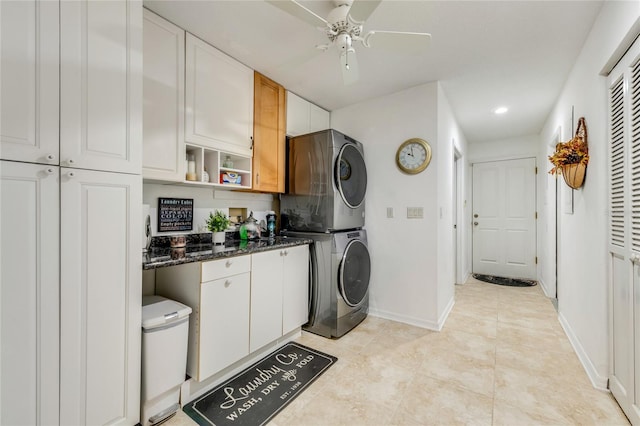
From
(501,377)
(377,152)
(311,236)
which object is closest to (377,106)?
(377,152)

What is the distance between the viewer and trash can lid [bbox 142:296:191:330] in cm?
141

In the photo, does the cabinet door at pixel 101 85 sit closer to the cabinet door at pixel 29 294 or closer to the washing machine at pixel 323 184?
the cabinet door at pixel 29 294

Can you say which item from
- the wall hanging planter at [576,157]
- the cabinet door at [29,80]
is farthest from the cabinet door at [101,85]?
the wall hanging planter at [576,157]

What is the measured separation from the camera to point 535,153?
4340 mm

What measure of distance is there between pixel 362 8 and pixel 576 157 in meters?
1.92

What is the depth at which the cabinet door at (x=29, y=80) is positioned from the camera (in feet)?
3.28

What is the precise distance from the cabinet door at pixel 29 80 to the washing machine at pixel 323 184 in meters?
1.77

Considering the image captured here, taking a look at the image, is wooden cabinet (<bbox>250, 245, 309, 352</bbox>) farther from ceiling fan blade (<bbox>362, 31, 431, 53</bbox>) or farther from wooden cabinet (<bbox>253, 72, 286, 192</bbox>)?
ceiling fan blade (<bbox>362, 31, 431, 53</bbox>)

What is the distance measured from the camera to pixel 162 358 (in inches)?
56.9

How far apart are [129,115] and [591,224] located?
2.94 meters

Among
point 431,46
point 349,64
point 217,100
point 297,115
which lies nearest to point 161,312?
point 217,100

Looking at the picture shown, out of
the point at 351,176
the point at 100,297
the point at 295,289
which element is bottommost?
the point at 295,289

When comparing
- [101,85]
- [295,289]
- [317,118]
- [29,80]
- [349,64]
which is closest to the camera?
[29,80]

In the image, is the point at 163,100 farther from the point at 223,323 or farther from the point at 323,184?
the point at 223,323
